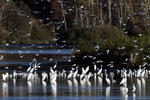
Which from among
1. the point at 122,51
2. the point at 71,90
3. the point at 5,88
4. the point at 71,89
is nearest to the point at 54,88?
the point at 71,89

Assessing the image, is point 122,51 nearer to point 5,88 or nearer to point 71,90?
point 71,90

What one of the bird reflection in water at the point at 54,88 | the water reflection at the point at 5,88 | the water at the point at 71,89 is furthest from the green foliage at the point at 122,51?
the water reflection at the point at 5,88

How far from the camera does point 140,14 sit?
7006 centimetres

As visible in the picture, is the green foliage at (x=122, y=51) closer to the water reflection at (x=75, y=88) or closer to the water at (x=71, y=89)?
the water at (x=71, y=89)

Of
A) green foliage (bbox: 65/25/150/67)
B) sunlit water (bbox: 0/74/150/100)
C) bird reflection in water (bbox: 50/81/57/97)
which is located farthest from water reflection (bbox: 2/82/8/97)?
green foliage (bbox: 65/25/150/67)

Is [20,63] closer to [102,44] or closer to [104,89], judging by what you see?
[102,44]

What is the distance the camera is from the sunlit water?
2581 cm

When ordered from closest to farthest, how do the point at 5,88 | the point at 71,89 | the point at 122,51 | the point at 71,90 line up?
the point at 71,90 < the point at 71,89 < the point at 5,88 < the point at 122,51

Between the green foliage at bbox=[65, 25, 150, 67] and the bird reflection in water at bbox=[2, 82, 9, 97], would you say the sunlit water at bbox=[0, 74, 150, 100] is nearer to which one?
the bird reflection in water at bbox=[2, 82, 9, 97]

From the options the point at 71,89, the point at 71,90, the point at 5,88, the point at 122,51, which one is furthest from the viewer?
the point at 122,51

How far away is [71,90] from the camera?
28.1 metres

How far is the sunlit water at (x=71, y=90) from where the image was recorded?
25.8 meters

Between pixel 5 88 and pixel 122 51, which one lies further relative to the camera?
pixel 122 51

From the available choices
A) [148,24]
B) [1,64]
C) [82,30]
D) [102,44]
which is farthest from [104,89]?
[148,24]
